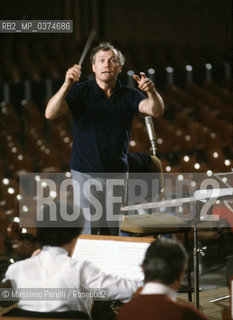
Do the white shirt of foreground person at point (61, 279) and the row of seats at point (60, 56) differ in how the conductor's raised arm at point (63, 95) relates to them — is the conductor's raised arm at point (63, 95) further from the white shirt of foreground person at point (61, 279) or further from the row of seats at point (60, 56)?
the row of seats at point (60, 56)

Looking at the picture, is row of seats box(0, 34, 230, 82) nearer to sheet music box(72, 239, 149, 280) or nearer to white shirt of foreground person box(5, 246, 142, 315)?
sheet music box(72, 239, 149, 280)

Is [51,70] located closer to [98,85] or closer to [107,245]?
[98,85]

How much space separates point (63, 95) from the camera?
8.99ft

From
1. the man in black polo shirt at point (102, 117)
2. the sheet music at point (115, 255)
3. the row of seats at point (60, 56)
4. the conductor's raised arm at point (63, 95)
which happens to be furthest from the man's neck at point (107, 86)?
the row of seats at point (60, 56)

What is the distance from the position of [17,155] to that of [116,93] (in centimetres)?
328

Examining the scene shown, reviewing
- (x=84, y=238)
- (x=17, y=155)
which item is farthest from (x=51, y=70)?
(x=84, y=238)

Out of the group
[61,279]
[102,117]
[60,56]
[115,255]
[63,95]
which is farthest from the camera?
[60,56]

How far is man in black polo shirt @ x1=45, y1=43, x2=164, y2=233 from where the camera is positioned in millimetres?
2861

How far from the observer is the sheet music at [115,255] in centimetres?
222

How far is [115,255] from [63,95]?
0.90 m

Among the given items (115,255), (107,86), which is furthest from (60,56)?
(115,255)

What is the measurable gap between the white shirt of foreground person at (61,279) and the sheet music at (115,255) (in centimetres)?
20

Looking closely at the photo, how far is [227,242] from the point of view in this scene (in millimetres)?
4988

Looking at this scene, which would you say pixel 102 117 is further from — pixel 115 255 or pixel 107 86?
pixel 115 255
